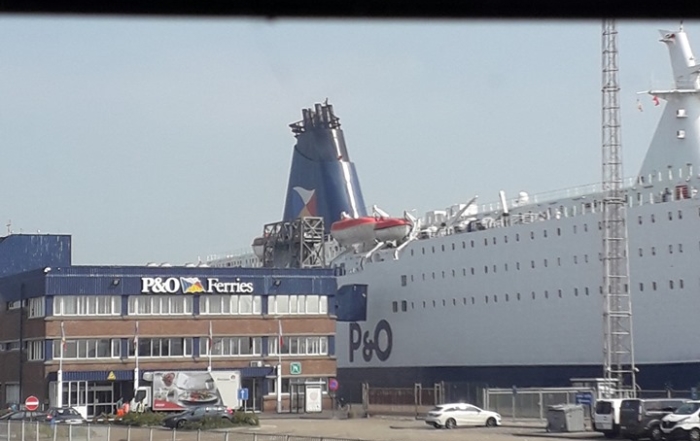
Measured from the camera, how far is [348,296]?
6141 cm

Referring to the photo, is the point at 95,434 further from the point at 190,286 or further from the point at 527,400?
the point at 190,286

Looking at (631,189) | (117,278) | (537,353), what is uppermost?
(631,189)

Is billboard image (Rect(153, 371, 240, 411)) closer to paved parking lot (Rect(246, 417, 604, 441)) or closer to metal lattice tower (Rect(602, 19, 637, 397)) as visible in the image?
paved parking lot (Rect(246, 417, 604, 441))

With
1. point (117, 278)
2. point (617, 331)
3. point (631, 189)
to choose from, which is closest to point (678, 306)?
point (617, 331)

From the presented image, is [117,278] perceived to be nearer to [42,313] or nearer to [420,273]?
[42,313]

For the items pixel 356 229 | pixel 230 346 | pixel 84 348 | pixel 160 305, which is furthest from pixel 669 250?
pixel 356 229

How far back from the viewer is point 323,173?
68625 millimetres

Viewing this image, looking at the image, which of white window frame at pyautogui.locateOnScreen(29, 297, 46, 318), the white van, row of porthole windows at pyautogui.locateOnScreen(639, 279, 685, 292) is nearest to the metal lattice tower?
row of porthole windows at pyautogui.locateOnScreen(639, 279, 685, 292)

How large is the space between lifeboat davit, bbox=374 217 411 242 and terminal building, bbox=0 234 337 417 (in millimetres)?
10153

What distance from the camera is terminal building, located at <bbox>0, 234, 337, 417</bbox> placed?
46.2 metres

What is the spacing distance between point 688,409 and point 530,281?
2106 cm

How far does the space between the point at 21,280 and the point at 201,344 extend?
7.99m

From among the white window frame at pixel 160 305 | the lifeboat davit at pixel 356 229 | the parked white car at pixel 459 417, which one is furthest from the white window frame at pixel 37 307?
the lifeboat davit at pixel 356 229

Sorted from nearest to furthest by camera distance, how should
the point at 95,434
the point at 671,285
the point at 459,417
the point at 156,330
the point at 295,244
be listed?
the point at 95,434 < the point at 459,417 < the point at 671,285 < the point at 156,330 < the point at 295,244
